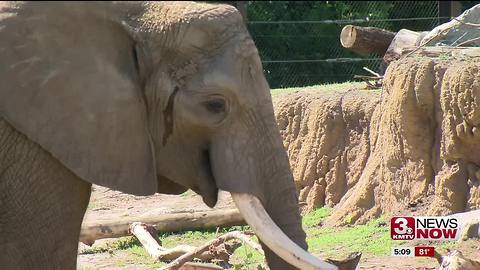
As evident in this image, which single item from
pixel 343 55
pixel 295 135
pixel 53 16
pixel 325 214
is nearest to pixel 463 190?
pixel 325 214

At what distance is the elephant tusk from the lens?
161 inches

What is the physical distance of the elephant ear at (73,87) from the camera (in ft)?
14.0

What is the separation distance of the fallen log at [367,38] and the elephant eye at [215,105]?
748cm

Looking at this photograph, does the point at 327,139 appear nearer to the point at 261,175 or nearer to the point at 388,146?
the point at 388,146

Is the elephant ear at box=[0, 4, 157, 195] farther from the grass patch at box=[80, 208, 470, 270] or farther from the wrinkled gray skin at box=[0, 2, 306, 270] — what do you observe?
the grass patch at box=[80, 208, 470, 270]

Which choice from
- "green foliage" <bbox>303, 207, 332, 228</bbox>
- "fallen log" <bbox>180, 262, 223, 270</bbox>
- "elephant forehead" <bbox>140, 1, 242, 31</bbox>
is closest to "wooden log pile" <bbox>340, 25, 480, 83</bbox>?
"green foliage" <bbox>303, 207, 332, 228</bbox>

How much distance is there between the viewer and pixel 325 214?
9953mm

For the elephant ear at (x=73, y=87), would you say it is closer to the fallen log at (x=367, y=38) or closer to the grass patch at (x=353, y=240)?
the grass patch at (x=353, y=240)

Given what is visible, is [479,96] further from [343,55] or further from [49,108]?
[343,55]

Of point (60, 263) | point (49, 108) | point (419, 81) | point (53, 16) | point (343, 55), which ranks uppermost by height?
point (53, 16)

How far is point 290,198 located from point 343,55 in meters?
13.1

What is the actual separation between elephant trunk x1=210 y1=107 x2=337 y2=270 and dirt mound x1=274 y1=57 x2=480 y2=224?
11.8 feet

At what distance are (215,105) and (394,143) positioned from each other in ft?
15.0

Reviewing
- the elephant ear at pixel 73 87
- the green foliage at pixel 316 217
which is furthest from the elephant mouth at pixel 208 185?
the green foliage at pixel 316 217
